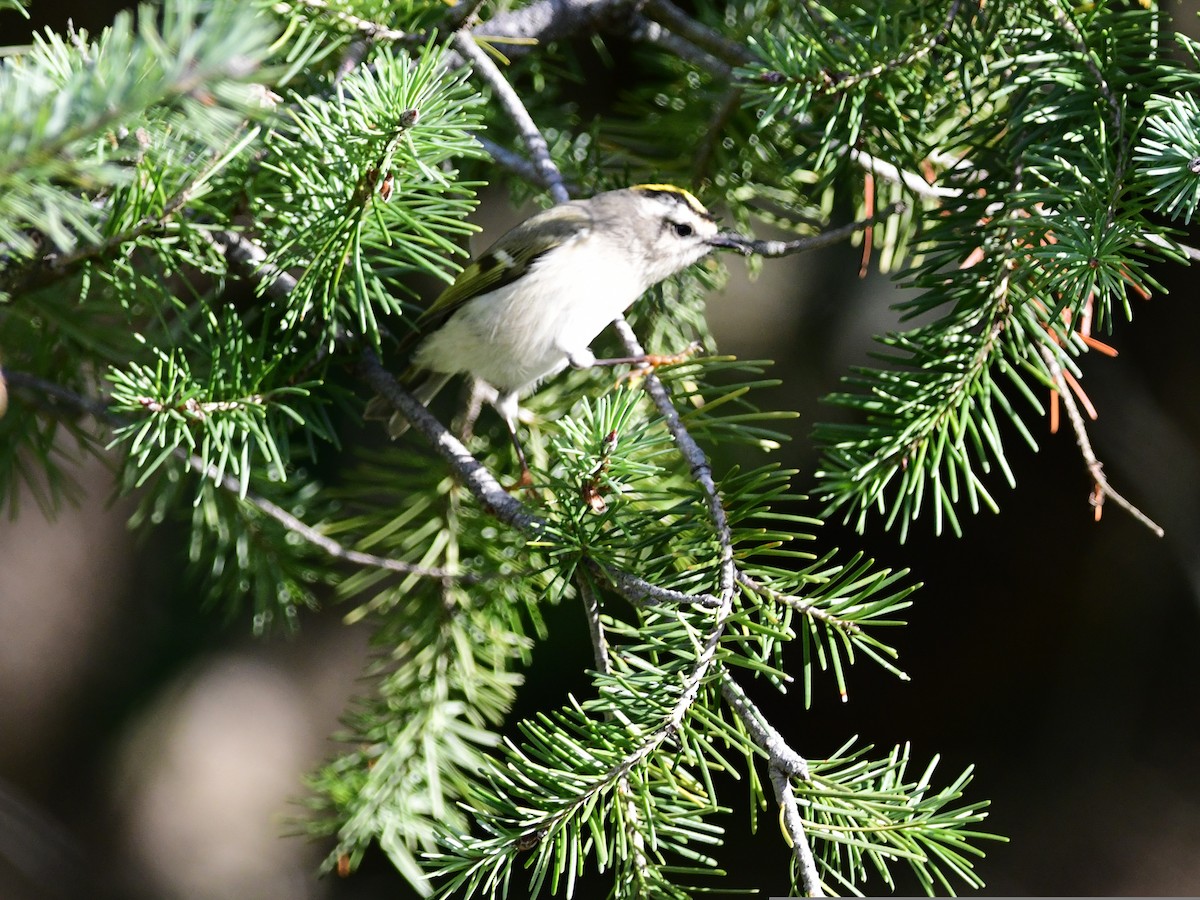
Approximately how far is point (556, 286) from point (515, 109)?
10.6 inches

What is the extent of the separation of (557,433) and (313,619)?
1243mm

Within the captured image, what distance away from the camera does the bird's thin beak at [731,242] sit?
A: 1.23 meters

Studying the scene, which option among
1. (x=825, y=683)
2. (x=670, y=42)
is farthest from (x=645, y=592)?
(x=825, y=683)

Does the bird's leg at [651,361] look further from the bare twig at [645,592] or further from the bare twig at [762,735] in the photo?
the bare twig at [762,735]

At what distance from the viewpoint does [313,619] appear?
7.33 feet

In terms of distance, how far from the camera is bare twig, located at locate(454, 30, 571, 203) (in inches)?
39.0

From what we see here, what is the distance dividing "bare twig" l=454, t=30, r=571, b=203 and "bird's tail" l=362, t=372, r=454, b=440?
285mm

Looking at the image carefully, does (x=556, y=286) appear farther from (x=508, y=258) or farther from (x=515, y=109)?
(x=515, y=109)

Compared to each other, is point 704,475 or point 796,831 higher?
point 704,475

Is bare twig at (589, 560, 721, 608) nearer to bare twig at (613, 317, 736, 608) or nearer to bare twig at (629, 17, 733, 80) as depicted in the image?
bare twig at (613, 317, 736, 608)

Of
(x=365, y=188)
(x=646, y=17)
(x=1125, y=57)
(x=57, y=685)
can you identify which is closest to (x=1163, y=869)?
(x=1125, y=57)

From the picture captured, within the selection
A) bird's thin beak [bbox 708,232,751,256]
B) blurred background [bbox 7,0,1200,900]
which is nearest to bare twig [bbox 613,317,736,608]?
bird's thin beak [bbox 708,232,751,256]

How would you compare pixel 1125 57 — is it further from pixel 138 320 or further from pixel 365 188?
pixel 138 320

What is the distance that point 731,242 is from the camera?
4.09 ft
